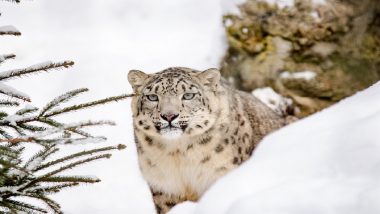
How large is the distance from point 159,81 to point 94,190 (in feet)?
8.71

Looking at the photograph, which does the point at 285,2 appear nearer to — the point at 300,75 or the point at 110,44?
the point at 300,75

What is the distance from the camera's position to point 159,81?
5.34 meters

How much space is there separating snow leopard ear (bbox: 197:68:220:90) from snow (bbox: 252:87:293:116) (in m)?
3.42

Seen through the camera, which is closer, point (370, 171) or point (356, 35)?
point (370, 171)

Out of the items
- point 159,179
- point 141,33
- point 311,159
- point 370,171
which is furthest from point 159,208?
point 141,33

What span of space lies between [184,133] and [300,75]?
416cm

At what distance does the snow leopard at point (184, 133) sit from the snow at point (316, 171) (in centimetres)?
184

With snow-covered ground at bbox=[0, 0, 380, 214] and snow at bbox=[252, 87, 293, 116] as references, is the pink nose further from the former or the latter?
snow at bbox=[252, 87, 293, 116]

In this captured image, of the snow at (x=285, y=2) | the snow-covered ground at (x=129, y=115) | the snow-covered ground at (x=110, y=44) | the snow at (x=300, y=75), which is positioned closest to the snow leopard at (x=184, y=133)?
the snow-covered ground at (x=129, y=115)

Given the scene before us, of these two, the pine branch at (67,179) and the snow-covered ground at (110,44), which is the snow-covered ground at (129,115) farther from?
the pine branch at (67,179)

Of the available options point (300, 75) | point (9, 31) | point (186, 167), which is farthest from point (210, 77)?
point (300, 75)

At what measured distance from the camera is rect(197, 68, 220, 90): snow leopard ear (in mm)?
5480

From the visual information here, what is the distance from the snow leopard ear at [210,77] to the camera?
5.48 meters

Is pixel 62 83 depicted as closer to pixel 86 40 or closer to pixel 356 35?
pixel 86 40
